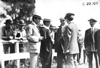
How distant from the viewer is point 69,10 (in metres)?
3.63

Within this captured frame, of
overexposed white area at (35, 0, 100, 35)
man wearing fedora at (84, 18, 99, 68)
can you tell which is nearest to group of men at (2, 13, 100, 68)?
man wearing fedora at (84, 18, 99, 68)

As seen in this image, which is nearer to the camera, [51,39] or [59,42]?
[51,39]

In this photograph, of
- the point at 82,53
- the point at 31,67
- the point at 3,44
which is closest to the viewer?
the point at 31,67

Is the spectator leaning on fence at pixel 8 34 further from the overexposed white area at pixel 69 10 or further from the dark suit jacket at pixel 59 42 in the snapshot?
the dark suit jacket at pixel 59 42

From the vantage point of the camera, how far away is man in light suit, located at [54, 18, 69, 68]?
3303mm

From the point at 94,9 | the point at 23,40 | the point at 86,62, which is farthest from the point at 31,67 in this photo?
the point at 94,9

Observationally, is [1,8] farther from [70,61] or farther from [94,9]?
[94,9]

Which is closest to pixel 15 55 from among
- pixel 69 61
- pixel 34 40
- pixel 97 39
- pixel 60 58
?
pixel 34 40

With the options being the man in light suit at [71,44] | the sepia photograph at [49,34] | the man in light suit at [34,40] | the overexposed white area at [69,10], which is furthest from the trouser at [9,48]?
the man in light suit at [71,44]

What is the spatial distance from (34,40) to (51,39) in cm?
35

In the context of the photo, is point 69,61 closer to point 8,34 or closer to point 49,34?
point 49,34

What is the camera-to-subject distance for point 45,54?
318 cm

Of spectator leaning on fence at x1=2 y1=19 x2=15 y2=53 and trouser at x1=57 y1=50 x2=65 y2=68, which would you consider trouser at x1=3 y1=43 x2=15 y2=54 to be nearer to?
spectator leaning on fence at x1=2 y1=19 x2=15 y2=53

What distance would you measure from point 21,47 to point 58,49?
2.46ft
